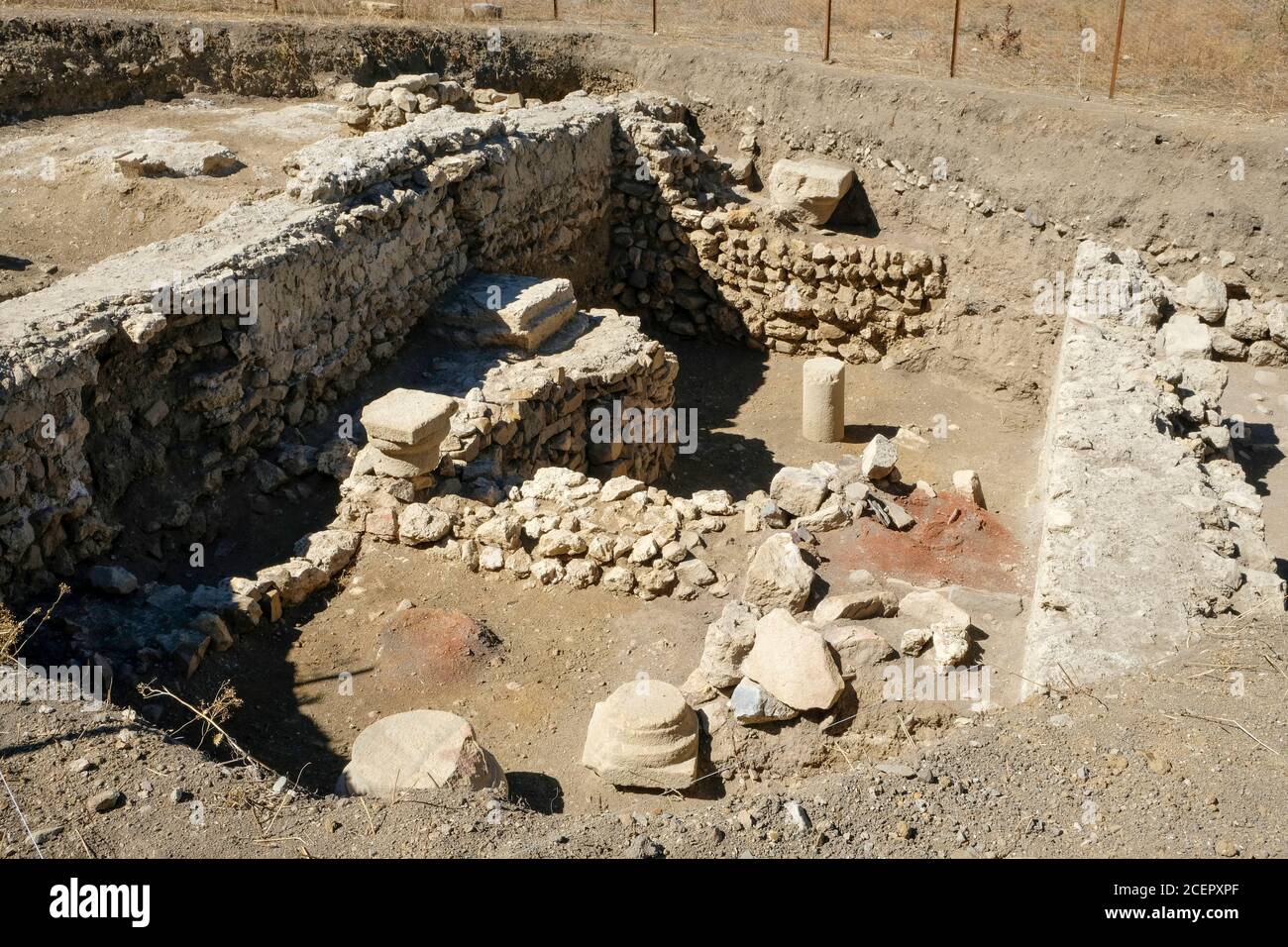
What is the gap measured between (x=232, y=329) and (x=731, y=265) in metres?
7.40

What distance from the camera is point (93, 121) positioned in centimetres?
1370

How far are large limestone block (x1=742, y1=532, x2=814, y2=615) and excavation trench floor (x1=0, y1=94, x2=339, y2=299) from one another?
18.2 feet

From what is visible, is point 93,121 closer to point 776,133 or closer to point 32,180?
point 32,180

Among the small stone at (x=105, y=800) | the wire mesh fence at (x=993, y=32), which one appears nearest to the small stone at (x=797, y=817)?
the small stone at (x=105, y=800)

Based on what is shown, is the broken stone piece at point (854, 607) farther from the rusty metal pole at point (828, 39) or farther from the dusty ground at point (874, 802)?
the rusty metal pole at point (828, 39)

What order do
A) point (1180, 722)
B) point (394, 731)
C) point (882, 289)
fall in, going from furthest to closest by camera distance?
1. point (882, 289)
2. point (394, 731)
3. point (1180, 722)

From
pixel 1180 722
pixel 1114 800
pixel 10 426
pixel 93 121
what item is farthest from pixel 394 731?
pixel 93 121

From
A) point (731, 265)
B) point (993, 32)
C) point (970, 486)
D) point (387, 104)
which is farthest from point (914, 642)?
point (993, 32)

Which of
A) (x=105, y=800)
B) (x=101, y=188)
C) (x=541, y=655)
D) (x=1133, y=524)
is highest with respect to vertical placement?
(x=101, y=188)

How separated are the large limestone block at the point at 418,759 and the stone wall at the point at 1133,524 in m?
2.67

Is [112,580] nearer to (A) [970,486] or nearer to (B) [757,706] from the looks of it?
(B) [757,706]

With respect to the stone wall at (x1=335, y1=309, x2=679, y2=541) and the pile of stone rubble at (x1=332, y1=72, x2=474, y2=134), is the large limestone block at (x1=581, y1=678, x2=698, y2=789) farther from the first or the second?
the pile of stone rubble at (x1=332, y1=72, x2=474, y2=134)

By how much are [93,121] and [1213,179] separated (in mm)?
12710

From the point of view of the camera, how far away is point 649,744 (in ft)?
18.5
